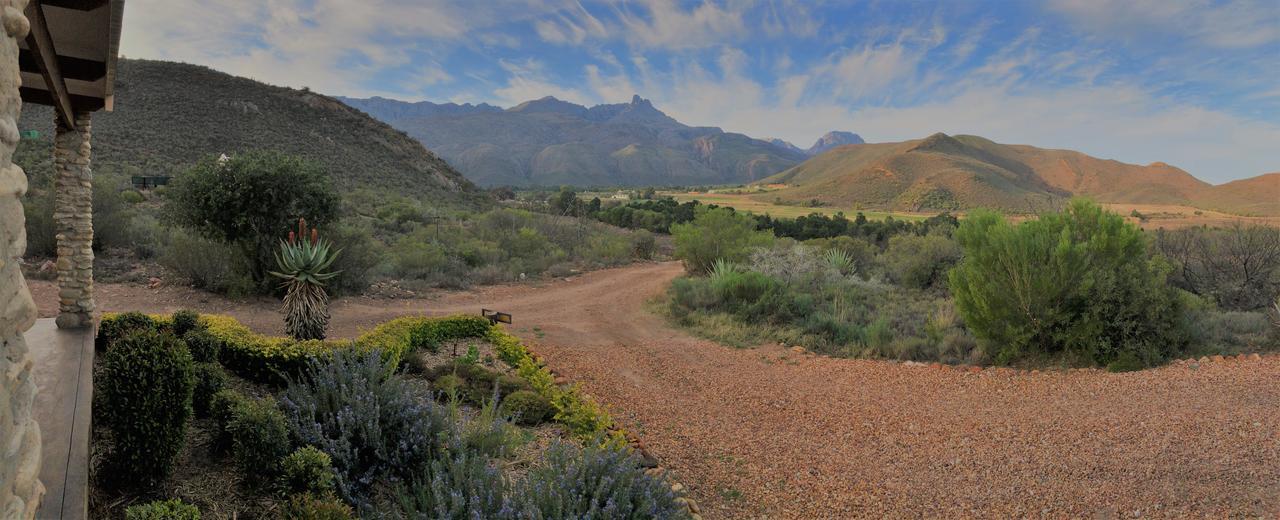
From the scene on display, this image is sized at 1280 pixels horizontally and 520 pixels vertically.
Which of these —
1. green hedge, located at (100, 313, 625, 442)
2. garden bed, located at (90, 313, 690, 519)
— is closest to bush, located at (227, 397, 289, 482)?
garden bed, located at (90, 313, 690, 519)

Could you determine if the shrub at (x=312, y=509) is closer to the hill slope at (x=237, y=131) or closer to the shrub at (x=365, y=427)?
the shrub at (x=365, y=427)

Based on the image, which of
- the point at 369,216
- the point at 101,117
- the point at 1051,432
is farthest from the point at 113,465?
the point at 101,117

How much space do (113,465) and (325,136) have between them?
44077 millimetres

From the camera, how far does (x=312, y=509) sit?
3.41 metres

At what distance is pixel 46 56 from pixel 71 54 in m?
1.16

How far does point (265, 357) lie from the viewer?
6207mm

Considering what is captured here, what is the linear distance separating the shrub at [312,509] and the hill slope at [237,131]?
29.8 m

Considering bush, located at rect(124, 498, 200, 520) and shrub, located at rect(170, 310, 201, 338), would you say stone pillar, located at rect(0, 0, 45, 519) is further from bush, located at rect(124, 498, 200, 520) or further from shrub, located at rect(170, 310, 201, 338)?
shrub, located at rect(170, 310, 201, 338)

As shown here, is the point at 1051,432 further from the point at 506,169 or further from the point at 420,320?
the point at 506,169

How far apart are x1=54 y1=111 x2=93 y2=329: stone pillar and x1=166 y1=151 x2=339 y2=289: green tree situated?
14.7 ft

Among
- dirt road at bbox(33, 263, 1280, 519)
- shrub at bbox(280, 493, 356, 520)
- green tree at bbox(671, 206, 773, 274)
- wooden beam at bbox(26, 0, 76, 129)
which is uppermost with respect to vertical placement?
wooden beam at bbox(26, 0, 76, 129)

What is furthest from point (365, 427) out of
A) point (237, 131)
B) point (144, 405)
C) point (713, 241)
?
point (237, 131)

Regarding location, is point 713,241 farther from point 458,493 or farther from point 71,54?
point 458,493

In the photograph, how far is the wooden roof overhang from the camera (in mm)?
4344
